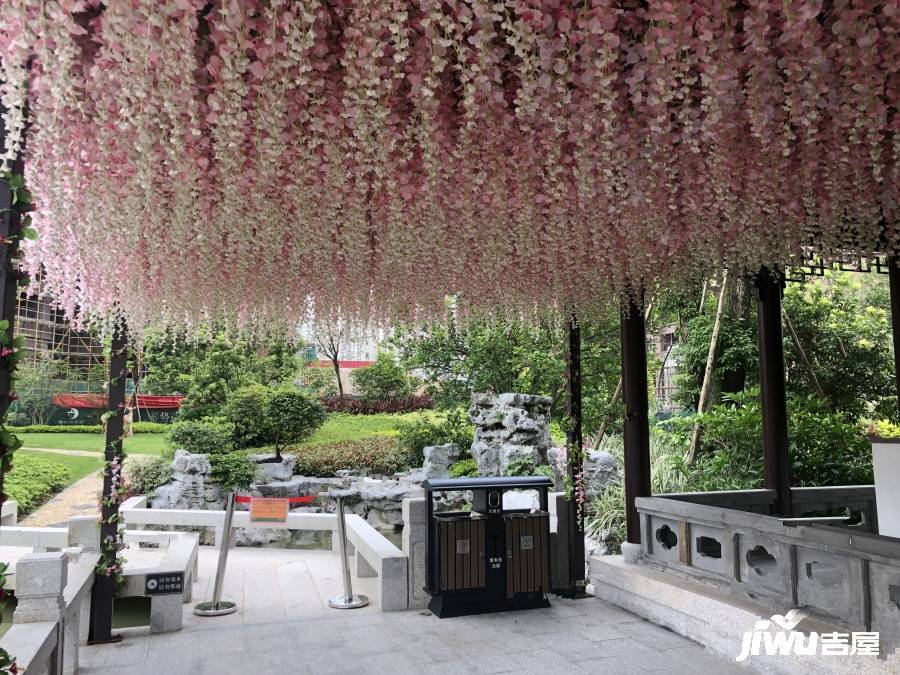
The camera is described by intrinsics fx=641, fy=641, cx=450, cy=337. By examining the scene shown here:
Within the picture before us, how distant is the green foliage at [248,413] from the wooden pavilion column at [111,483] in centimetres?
778

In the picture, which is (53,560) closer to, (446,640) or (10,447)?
(10,447)

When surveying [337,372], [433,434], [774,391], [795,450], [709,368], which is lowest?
[433,434]

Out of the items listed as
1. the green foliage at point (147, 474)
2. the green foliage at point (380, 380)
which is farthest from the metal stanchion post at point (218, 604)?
the green foliage at point (380, 380)

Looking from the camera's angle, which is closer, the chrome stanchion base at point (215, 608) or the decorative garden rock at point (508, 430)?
the chrome stanchion base at point (215, 608)

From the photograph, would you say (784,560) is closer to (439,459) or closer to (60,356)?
(439,459)

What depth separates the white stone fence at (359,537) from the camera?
4.66 metres

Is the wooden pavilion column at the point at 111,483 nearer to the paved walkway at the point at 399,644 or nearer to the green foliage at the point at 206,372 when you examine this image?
the paved walkway at the point at 399,644

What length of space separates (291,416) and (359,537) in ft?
22.9

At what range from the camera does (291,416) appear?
39.6 feet

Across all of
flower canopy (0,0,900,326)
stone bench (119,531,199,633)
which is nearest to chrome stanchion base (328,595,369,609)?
stone bench (119,531,199,633)

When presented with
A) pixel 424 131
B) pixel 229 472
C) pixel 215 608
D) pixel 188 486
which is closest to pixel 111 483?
pixel 215 608

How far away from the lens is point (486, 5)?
1.69 metres

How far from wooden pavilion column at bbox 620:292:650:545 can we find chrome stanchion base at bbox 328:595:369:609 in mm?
2091

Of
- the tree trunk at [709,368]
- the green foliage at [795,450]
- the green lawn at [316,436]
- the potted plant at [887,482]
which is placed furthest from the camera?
the green lawn at [316,436]
